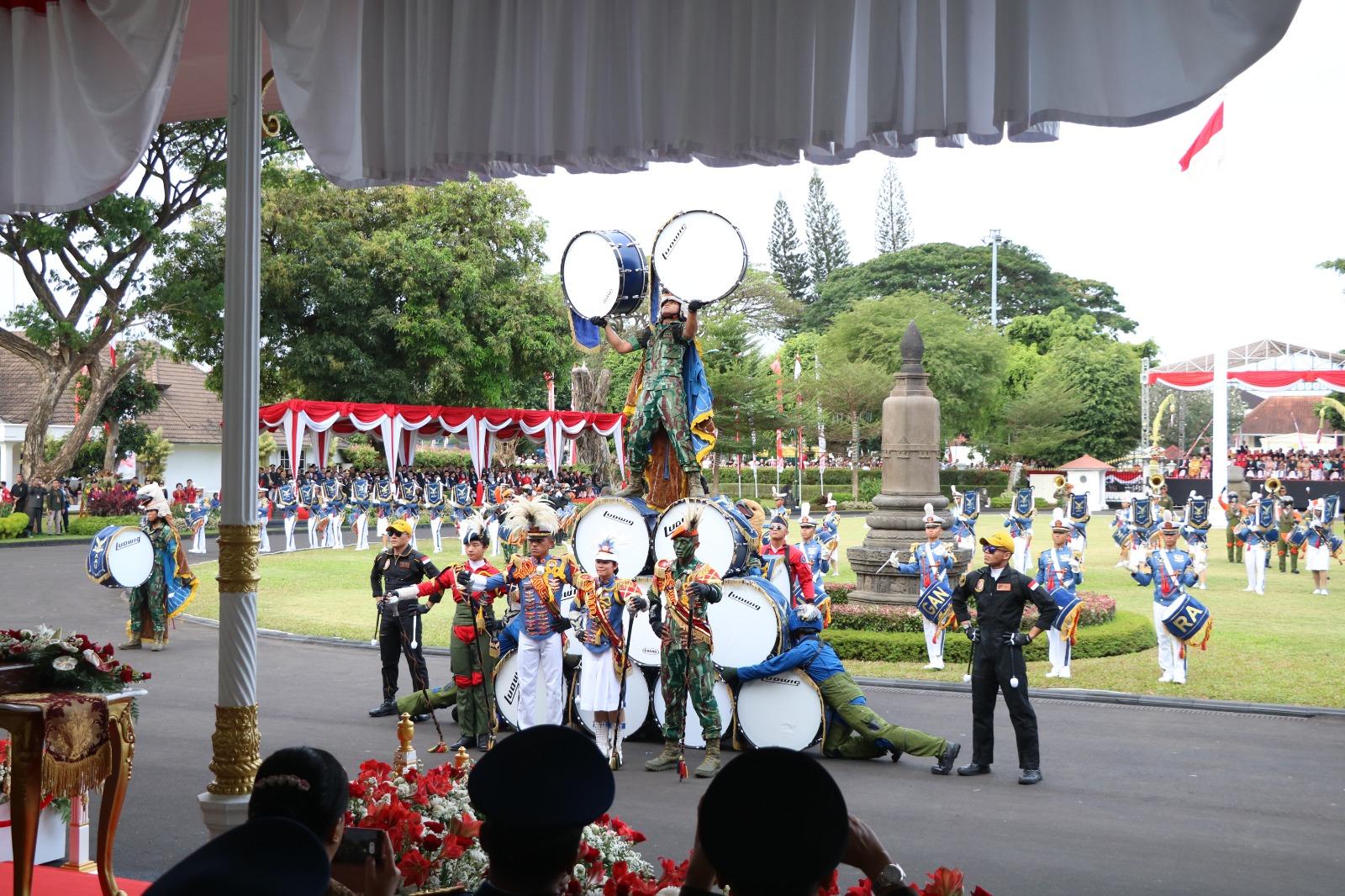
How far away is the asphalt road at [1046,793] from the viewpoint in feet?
21.8

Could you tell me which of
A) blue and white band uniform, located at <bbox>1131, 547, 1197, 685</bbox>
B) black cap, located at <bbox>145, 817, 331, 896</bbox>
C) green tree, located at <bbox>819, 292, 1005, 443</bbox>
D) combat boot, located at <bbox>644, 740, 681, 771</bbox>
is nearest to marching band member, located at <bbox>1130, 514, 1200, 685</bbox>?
blue and white band uniform, located at <bbox>1131, 547, 1197, 685</bbox>

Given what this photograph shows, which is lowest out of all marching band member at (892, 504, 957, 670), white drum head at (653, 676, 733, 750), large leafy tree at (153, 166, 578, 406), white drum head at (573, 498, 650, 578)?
white drum head at (653, 676, 733, 750)

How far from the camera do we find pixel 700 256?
9.87 metres

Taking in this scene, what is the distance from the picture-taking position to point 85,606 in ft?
62.4

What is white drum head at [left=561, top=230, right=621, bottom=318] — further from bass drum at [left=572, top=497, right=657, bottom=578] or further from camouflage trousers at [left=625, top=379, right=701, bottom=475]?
bass drum at [left=572, top=497, right=657, bottom=578]

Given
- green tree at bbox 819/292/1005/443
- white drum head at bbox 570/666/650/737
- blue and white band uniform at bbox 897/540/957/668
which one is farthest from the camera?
green tree at bbox 819/292/1005/443

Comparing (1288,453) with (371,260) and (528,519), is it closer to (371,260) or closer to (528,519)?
(371,260)

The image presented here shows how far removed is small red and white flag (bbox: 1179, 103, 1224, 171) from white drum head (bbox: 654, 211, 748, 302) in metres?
20.9

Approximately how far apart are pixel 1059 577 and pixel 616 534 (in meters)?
6.15

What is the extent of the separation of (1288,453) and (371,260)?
4299 cm

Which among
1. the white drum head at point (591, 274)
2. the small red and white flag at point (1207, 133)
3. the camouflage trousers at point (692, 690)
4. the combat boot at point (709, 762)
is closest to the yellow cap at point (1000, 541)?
the camouflage trousers at point (692, 690)

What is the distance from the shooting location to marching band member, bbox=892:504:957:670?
40.8ft

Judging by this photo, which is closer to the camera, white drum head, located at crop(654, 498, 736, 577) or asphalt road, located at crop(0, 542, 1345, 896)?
asphalt road, located at crop(0, 542, 1345, 896)

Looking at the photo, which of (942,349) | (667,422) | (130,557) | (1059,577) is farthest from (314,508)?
(942,349)
